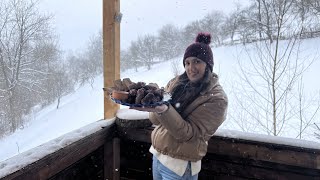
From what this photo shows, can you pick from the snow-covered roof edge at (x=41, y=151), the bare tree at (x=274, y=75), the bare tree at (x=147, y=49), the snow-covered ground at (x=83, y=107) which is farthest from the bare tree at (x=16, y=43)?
the bare tree at (x=274, y=75)

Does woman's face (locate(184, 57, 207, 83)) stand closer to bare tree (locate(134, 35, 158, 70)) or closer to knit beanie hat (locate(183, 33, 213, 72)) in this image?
knit beanie hat (locate(183, 33, 213, 72))

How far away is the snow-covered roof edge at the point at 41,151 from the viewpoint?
1237 millimetres

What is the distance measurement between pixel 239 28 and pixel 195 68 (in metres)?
6.07

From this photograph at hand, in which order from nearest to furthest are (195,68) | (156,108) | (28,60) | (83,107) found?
(156,108) → (195,68) → (28,60) → (83,107)

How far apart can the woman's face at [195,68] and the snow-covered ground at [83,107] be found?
3.00ft

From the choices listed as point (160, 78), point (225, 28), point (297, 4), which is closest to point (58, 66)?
point (160, 78)

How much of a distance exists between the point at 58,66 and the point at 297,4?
6.70 metres

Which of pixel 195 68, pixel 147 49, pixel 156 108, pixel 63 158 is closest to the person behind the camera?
pixel 156 108

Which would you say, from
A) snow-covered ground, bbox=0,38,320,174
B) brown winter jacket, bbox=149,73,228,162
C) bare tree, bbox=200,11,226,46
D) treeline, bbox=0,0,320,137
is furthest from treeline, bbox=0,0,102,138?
brown winter jacket, bbox=149,73,228,162

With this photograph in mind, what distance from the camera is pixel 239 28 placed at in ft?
23.0

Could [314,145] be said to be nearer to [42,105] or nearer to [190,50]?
[190,50]

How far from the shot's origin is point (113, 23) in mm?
2131

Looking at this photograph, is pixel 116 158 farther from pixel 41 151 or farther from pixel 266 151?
pixel 266 151

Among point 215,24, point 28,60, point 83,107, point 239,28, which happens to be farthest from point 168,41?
point 83,107
